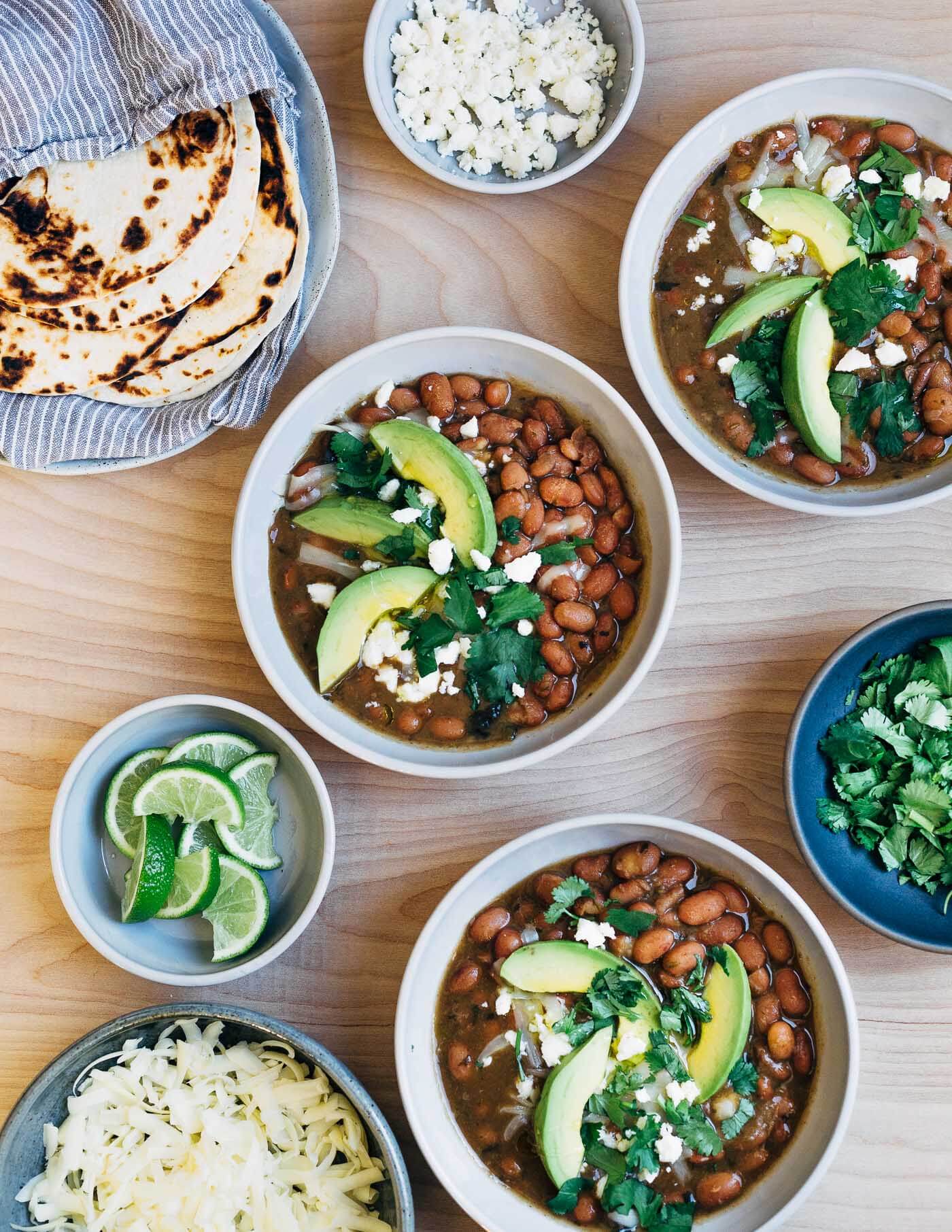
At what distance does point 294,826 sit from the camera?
2.36 meters

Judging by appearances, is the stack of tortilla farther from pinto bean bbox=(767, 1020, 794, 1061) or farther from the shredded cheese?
pinto bean bbox=(767, 1020, 794, 1061)

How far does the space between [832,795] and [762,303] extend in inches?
42.7

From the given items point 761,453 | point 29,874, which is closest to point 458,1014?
point 29,874

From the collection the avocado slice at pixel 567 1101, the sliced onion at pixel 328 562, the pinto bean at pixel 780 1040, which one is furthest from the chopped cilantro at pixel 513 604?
the pinto bean at pixel 780 1040

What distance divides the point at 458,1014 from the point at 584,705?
721mm

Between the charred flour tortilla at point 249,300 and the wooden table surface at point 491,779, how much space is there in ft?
0.64

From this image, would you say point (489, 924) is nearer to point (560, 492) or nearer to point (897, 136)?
point (560, 492)

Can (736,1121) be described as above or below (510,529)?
below

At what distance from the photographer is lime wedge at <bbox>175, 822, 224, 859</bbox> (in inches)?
88.4

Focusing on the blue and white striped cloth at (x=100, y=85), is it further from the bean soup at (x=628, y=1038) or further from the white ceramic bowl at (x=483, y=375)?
the bean soup at (x=628, y=1038)

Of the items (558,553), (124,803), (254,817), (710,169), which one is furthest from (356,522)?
(710,169)

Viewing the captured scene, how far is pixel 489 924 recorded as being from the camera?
222 cm

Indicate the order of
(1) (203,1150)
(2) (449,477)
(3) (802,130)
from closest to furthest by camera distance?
1. (1) (203,1150)
2. (2) (449,477)
3. (3) (802,130)

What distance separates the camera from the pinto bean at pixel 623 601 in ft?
7.44
